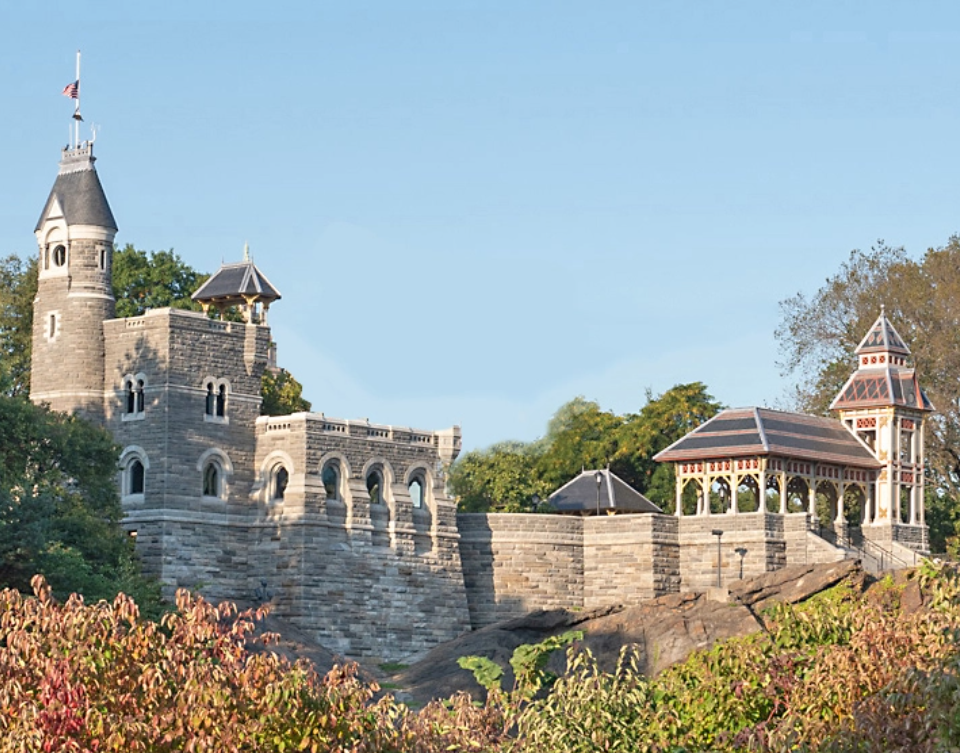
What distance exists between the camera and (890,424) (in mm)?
70875

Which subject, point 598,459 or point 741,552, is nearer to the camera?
point 741,552

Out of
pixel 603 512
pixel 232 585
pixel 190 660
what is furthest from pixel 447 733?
pixel 603 512

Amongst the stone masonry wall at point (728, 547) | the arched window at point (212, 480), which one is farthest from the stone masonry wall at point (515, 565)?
the arched window at point (212, 480)

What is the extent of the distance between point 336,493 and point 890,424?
19664 mm

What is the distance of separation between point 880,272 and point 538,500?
15917mm

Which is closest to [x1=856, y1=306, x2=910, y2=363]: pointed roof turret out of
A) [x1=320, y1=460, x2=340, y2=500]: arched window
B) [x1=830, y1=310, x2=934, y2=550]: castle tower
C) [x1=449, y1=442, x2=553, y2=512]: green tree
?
[x1=830, y1=310, x2=934, y2=550]: castle tower

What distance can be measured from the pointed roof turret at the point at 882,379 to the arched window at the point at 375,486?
1632 cm

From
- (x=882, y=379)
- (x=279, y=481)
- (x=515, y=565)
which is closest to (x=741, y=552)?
(x=515, y=565)

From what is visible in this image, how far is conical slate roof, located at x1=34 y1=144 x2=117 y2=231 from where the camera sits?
206 ft

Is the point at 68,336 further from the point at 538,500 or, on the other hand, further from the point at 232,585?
the point at 538,500

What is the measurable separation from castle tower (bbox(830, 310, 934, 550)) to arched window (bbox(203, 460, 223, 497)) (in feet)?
72.4

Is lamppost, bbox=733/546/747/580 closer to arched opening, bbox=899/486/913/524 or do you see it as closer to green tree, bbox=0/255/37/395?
arched opening, bbox=899/486/913/524

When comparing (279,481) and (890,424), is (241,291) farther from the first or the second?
(890,424)

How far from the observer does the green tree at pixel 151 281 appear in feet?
248
